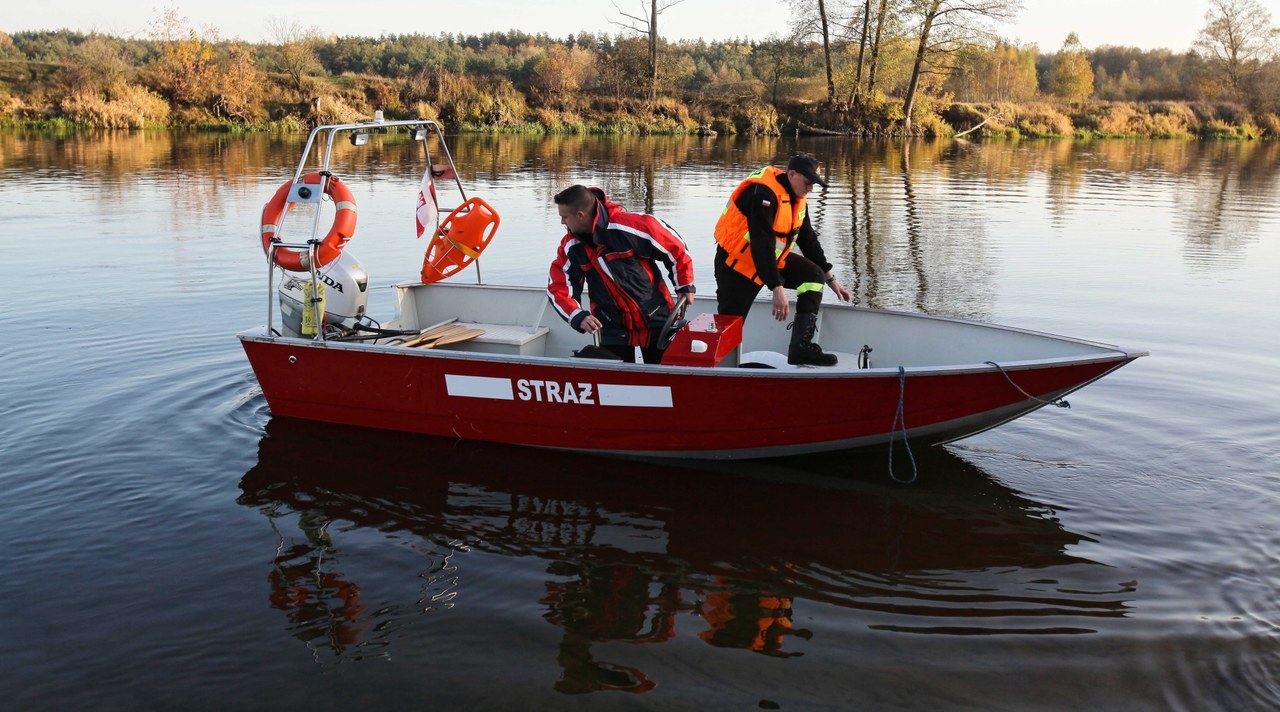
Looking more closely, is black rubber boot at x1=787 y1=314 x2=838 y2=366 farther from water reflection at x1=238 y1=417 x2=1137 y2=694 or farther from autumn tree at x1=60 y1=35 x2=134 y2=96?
autumn tree at x1=60 y1=35 x2=134 y2=96

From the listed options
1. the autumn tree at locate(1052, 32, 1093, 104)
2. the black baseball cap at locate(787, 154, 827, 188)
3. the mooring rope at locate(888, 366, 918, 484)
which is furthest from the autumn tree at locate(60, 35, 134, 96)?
the autumn tree at locate(1052, 32, 1093, 104)

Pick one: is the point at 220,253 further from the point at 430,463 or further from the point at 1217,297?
the point at 1217,297

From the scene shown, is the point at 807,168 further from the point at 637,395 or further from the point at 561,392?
the point at 561,392

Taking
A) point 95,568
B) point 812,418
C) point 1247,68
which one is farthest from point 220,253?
point 1247,68

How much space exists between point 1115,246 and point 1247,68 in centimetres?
4909

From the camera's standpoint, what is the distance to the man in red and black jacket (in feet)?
18.6

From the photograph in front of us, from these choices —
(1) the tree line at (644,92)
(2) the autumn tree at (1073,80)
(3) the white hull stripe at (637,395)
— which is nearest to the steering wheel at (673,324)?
(3) the white hull stripe at (637,395)

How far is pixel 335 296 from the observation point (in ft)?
21.8

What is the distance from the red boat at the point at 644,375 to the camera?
5.20 metres

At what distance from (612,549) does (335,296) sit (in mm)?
2961

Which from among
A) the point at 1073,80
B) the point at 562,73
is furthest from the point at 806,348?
the point at 1073,80

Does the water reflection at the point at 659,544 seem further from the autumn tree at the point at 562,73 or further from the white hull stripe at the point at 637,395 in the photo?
the autumn tree at the point at 562,73

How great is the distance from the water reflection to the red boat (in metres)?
0.25

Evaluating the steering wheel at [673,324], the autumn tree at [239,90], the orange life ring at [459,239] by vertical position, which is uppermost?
the autumn tree at [239,90]
